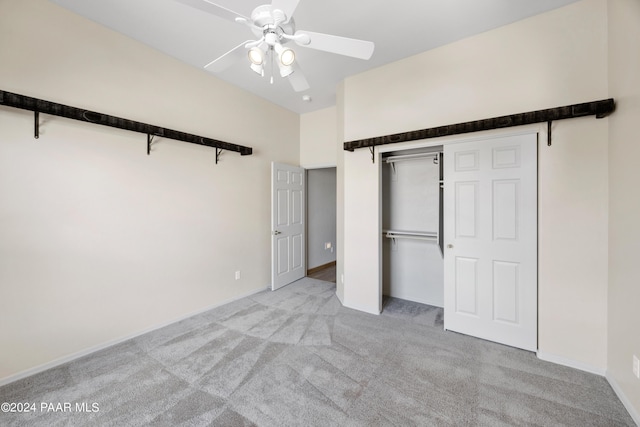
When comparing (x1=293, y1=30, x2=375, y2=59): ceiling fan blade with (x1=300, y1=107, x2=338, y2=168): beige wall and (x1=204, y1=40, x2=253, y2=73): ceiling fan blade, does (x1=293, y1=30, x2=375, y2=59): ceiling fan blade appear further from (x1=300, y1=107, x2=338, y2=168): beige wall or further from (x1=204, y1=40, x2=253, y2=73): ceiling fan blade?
(x1=300, y1=107, x2=338, y2=168): beige wall

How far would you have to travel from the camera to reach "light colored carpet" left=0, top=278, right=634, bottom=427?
1.67 m

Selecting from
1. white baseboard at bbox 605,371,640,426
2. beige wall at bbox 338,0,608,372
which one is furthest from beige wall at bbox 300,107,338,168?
white baseboard at bbox 605,371,640,426

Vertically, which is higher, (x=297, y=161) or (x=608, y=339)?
(x=297, y=161)

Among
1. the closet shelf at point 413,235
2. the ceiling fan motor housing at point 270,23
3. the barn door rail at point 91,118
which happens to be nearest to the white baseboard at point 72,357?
the barn door rail at point 91,118

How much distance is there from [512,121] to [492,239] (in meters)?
1.13

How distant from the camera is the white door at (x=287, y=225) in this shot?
4094mm

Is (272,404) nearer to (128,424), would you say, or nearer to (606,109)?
(128,424)

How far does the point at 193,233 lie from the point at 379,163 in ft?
8.29

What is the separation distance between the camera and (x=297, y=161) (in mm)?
4723

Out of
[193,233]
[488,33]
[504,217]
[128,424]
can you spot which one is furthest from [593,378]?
[193,233]

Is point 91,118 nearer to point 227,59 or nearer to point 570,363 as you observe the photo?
point 227,59

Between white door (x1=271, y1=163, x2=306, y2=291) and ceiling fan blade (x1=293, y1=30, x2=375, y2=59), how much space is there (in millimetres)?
2490

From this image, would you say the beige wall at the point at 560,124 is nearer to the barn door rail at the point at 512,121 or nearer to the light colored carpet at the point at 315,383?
the barn door rail at the point at 512,121

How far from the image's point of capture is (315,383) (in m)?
→ 1.98
